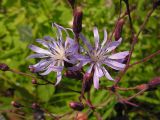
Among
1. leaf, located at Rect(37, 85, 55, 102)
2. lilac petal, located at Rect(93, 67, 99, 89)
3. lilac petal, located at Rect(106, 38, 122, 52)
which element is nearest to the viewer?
lilac petal, located at Rect(93, 67, 99, 89)

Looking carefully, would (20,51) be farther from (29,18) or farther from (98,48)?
(98,48)

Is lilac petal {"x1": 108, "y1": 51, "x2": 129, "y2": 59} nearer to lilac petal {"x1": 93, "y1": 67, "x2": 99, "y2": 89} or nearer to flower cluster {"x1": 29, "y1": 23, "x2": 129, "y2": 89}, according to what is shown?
flower cluster {"x1": 29, "y1": 23, "x2": 129, "y2": 89}

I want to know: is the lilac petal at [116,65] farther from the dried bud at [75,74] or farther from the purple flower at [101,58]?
the dried bud at [75,74]

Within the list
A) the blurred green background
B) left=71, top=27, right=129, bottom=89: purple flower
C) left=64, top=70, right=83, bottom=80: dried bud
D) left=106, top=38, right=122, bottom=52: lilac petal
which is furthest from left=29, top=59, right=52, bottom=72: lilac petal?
the blurred green background

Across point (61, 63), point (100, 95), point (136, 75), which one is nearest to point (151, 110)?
point (136, 75)

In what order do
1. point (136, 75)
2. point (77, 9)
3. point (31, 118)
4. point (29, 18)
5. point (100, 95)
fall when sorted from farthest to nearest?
point (29, 18) < point (136, 75) < point (100, 95) < point (31, 118) < point (77, 9)

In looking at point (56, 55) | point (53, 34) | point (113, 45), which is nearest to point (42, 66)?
point (56, 55)

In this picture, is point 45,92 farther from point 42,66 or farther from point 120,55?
point 120,55
